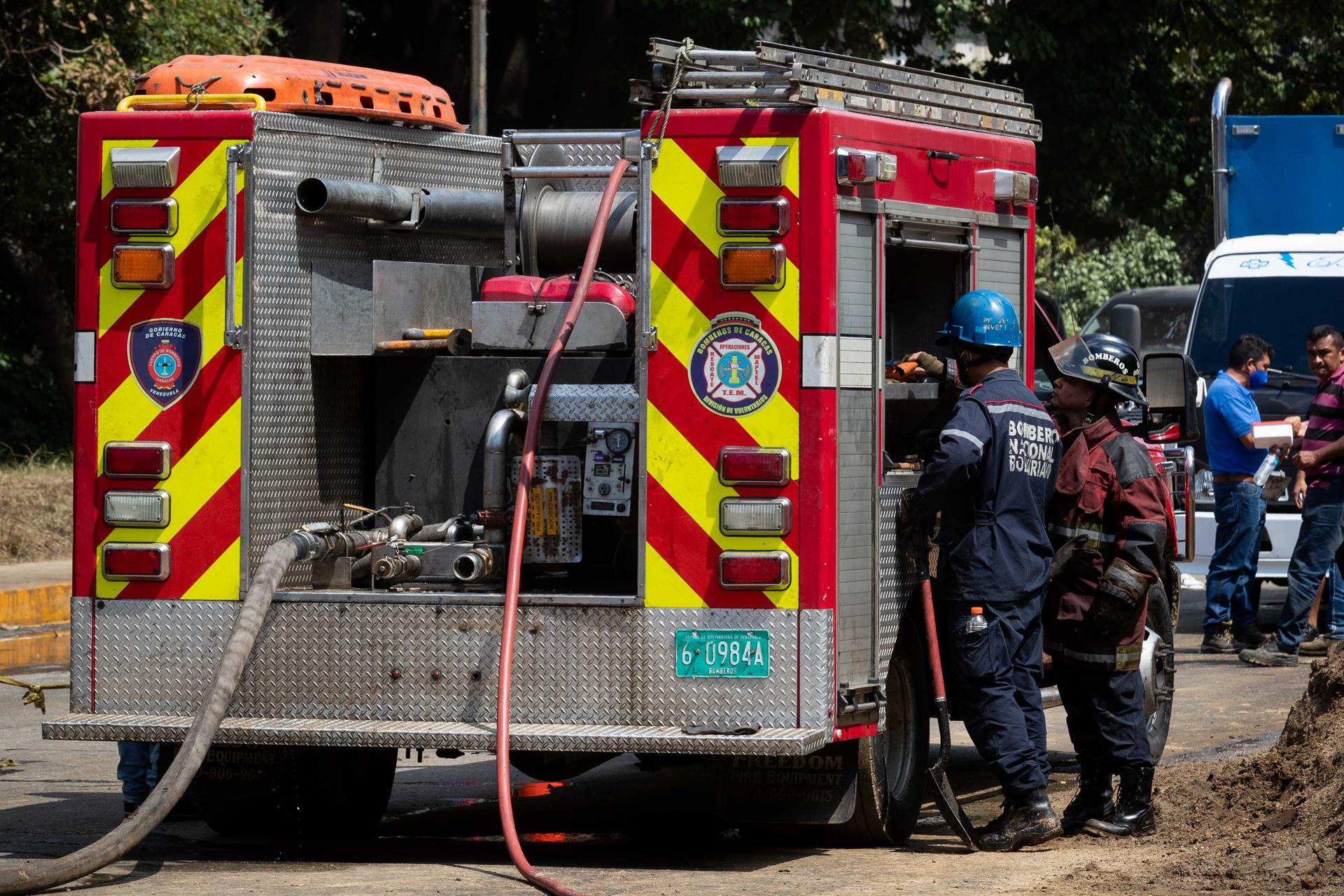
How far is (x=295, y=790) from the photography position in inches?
287

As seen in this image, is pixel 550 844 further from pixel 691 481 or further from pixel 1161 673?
pixel 1161 673

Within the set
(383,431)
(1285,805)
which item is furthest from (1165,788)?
(383,431)

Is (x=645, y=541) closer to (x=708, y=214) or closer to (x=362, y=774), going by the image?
(x=708, y=214)

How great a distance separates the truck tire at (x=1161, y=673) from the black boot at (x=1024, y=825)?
1693 mm

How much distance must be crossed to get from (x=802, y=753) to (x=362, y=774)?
7.00 feet

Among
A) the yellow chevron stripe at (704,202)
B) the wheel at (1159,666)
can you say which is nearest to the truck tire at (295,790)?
the yellow chevron stripe at (704,202)

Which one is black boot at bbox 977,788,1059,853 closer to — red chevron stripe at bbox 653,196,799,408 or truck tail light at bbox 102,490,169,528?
red chevron stripe at bbox 653,196,799,408

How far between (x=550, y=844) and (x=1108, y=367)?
8.84 ft

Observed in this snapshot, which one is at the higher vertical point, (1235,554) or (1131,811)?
(1235,554)

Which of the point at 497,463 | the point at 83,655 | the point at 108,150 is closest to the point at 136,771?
the point at 83,655

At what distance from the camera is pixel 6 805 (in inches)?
313

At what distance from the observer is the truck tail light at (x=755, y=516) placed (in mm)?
6195

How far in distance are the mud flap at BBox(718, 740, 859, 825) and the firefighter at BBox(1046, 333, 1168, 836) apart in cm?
108

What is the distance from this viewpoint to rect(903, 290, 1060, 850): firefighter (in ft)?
21.8
